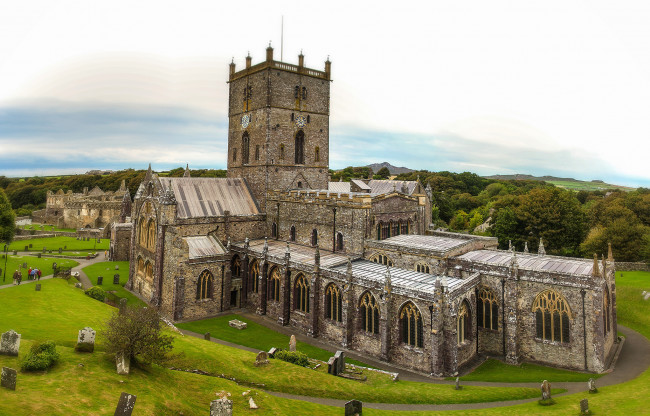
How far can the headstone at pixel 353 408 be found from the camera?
16.5 m

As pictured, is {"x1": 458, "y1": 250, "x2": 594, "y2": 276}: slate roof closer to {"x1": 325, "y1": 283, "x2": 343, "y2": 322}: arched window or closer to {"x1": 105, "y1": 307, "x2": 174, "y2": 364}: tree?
{"x1": 325, "y1": 283, "x2": 343, "y2": 322}: arched window

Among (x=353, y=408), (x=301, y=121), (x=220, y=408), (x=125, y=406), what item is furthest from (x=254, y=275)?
(x=125, y=406)

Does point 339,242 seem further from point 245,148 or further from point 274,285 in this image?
point 245,148

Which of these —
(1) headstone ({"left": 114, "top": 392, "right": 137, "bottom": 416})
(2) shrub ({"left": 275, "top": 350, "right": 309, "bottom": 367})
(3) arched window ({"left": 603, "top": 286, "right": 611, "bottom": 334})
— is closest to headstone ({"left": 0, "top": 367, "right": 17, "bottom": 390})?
(1) headstone ({"left": 114, "top": 392, "right": 137, "bottom": 416})

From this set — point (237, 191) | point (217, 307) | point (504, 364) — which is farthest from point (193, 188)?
point (504, 364)

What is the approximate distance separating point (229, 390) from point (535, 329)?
19.8 meters

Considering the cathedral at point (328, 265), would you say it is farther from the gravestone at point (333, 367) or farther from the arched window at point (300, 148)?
the gravestone at point (333, 367)

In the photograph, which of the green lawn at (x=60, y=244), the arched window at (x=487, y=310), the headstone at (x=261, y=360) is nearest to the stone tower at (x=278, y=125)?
the headstone at (x=261, y=360)

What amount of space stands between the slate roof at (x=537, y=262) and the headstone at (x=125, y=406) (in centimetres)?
2291

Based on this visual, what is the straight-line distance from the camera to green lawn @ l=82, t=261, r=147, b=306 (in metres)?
36.2

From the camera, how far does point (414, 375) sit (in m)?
23.3

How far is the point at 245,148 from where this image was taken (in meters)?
42.8

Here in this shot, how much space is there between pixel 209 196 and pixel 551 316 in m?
29.9

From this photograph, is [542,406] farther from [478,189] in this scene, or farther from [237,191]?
[478,189]
